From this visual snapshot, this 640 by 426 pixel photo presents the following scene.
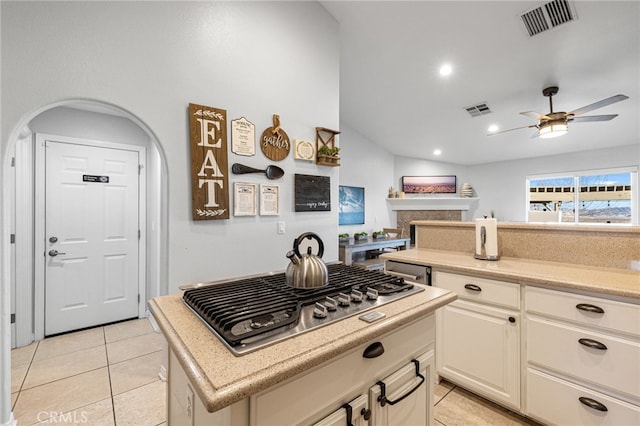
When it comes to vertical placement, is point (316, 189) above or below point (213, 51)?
below

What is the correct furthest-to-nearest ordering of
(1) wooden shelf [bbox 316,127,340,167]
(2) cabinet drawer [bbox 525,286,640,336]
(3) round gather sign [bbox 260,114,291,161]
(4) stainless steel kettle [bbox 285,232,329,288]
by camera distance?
1. (1) wooden shelf [bbox 316,127,340,167]
2. (3) round gather sign [bbox 260,114,291,161]
3. (2) cabinet drawer [bbox 525,286,640,336]
4. (4) stainless steel kettle [bbox 285,232,329,288]

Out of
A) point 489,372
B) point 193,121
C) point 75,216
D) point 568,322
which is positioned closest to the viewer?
point 568,322

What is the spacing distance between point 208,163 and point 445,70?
3113mm

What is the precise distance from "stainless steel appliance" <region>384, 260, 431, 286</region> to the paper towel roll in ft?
1.47

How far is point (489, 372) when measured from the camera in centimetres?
178

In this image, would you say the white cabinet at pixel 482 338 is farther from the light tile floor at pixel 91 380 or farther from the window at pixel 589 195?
the window at pixel 589 195

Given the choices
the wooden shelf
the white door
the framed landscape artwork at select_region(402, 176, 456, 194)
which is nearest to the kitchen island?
the wooden shelf

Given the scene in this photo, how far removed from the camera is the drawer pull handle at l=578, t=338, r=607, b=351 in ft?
4.56

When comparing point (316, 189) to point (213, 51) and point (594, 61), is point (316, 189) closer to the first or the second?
point (213, 51)

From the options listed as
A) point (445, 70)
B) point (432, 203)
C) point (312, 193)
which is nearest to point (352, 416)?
point (312, 193)

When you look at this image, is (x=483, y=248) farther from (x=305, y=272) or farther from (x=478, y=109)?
(x=478, y=109)

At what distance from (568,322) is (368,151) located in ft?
15.7

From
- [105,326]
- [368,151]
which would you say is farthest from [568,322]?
[368,151]

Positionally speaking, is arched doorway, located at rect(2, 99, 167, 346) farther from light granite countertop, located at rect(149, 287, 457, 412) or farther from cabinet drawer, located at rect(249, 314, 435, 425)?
cabinet drawer, located at rect(249, 314, 435, 425)
